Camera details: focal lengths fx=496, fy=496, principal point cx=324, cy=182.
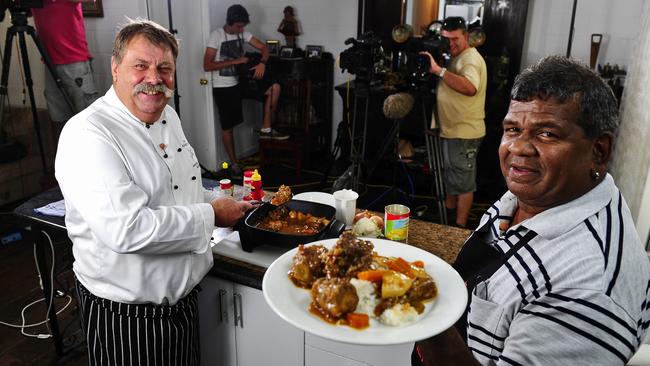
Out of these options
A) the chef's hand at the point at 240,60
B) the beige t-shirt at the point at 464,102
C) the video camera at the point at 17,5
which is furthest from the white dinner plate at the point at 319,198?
the chef's hand at the point at 240,60

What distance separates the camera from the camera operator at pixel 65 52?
145 inches

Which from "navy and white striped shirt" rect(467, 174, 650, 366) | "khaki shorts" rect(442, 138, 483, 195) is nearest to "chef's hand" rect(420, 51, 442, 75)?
"khaki shorts" rect(442, 138, 483, 195)

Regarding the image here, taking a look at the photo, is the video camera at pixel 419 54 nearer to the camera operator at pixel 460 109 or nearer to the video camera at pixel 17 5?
the camera operator at pixel 460 109

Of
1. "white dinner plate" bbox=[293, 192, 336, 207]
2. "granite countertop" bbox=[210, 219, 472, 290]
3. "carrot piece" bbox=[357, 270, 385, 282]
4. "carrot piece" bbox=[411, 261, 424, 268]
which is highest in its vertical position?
"carrot piece" bbox=[357, 270, 385, 282]

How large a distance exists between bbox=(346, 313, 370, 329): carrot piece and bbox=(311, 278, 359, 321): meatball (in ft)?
0.05

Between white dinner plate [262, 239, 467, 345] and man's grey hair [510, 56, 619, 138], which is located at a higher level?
man's grey hair [510, 56, 619, 138]

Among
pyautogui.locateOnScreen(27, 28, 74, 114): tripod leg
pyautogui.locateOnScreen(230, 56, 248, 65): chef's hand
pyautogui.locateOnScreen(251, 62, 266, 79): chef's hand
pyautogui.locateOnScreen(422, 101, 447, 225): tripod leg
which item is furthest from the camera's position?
pyautogui.locateOnScreen(251, 62, 266, 79): chef's hand

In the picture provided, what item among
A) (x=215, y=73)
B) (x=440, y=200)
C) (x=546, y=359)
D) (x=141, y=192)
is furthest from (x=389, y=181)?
(x=546, y=359)

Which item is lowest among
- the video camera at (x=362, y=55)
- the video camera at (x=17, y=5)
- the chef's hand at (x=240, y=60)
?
the chef's hand at (x=240, y=60)

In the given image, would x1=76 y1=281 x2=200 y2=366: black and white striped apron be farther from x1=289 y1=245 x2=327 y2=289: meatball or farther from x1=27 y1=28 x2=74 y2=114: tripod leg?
A: x1=27 y1=28 x2=74 y2=114: tripod leg

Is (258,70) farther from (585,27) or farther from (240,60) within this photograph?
(585,27)

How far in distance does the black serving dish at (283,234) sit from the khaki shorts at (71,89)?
2.68 metres

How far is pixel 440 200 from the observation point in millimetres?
3428

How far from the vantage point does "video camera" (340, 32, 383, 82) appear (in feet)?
10.6
